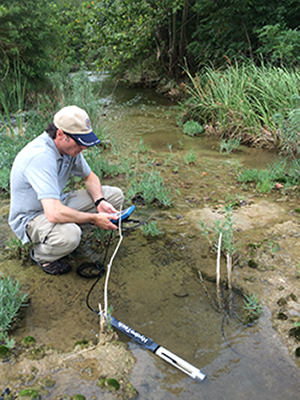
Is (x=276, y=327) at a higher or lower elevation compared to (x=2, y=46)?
lower

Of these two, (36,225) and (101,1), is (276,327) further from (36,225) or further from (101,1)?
(101,1)

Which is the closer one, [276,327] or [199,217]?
[276,327]

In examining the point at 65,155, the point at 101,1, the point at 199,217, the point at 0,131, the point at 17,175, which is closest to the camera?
the point at 17,175

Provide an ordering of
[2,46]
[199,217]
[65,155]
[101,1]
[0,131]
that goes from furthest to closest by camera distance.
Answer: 1. [101,1]
2. [2,46]
3. [0,131]
4. [199,217]
5. [65,155]

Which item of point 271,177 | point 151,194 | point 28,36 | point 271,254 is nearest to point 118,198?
point 151,194

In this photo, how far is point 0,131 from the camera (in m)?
4.83

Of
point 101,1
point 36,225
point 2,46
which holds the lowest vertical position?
point 36,225

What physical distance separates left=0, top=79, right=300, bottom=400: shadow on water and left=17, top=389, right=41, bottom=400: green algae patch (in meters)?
0.15

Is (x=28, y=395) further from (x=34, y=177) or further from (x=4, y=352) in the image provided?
(x=34, y=177)

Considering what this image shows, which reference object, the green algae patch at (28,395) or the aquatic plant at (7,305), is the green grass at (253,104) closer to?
the aquatic plant at (7,305)

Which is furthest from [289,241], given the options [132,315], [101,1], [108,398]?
[101,1]

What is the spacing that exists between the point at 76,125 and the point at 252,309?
6.18ft

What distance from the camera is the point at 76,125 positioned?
2621mm

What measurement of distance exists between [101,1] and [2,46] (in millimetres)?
3146
